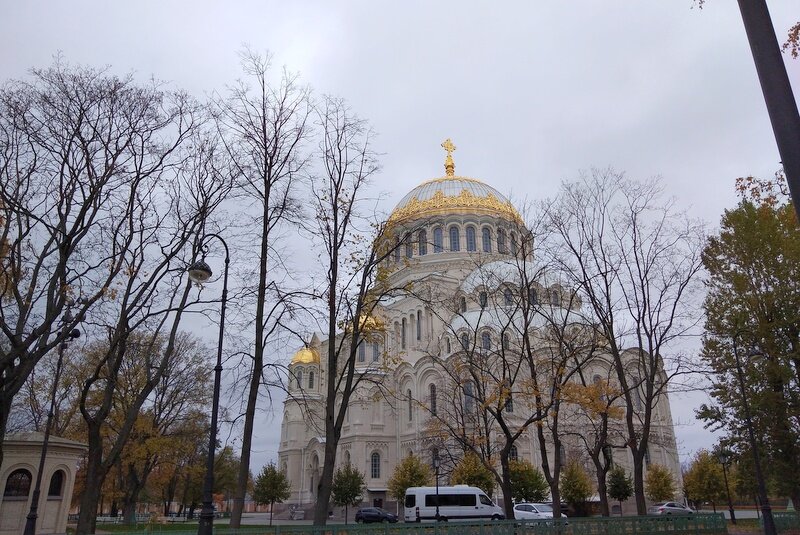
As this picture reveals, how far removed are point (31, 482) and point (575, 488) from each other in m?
27.5

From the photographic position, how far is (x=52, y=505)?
22.4m

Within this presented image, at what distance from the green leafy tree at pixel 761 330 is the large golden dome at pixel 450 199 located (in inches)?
924

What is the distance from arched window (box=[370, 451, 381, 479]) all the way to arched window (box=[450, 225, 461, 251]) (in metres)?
17.8

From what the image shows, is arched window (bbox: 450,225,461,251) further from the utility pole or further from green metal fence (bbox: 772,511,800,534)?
the utility pole

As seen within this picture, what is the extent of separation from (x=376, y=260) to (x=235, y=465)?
4845 cm

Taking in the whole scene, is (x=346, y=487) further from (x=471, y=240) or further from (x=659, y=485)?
(x=471, y=240)

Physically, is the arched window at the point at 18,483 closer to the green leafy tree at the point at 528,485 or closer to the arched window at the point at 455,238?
the green leafy tree at the point at 528,485

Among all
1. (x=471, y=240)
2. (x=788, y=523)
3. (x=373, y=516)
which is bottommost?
(x=373, y=516)

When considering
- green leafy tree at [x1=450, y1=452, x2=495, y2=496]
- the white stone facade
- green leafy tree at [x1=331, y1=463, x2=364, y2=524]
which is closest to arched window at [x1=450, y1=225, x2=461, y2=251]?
the white stone facade

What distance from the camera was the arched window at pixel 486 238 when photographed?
48.9 metres

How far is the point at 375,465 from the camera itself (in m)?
45.1

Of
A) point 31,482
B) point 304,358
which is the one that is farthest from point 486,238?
point 31,482

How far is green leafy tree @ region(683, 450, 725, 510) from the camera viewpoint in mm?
39281

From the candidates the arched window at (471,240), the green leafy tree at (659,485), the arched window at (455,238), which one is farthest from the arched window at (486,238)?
the green leafy tree at (659,485)
